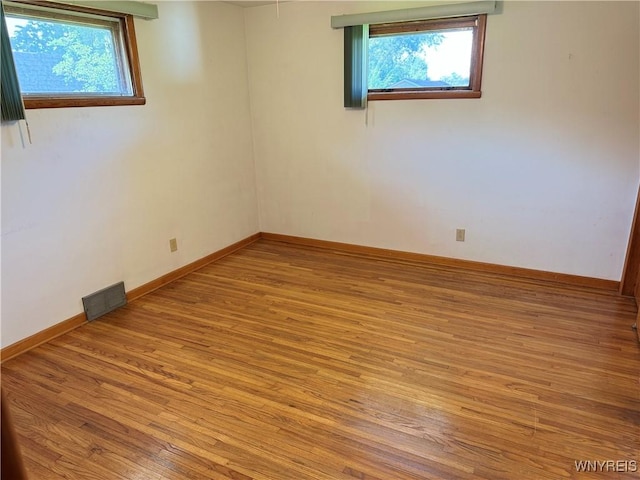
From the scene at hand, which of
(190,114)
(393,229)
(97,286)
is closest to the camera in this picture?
(97,286)

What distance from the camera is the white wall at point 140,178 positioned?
100 inches

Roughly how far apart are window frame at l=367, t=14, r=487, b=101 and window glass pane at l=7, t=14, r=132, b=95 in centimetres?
201

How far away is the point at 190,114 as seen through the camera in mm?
3596

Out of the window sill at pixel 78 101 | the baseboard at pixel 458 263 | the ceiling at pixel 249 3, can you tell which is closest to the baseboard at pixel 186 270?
the baseboard at pixel 458 263

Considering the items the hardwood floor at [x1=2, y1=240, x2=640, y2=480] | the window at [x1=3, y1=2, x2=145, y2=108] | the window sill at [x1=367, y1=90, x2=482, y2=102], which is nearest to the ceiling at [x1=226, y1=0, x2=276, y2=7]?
the window at [x1=3, y1=2, x2=145, y2=108]

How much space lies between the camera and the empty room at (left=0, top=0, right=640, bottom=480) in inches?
75.8

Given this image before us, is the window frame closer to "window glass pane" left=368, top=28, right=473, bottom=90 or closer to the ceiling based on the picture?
"window glass pane" left=368, top=28, right=473, bottom=90

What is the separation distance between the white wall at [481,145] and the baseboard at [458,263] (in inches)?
2.1

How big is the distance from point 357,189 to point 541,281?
5.68 feet

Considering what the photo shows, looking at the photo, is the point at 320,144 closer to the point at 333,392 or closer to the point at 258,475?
the point at 333,392

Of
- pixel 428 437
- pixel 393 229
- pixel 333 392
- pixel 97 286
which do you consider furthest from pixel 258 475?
pixel 393 229

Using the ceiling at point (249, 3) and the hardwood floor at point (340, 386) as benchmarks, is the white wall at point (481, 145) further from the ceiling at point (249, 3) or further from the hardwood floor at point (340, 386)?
the hardwood floor at point (340, 386)

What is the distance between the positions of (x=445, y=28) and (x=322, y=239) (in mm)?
2141

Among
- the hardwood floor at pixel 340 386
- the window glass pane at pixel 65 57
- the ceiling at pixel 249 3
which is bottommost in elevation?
the hardwood floor at pixel 340 386
